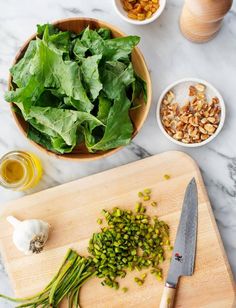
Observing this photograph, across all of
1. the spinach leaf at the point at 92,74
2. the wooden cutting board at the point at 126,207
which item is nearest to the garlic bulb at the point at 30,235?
the wooden cutting board at the point at 126,207

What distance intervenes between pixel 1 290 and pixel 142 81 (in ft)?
2.43

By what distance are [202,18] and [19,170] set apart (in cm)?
65

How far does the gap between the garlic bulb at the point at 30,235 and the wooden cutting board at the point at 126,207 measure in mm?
47

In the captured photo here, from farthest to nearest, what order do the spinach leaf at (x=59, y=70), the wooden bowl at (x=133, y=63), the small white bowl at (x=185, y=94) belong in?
the small white bowl at (x=185, y=94) → the wooden bowl at (x=133, y=63) → the spinach leaf at (x=59, y=70)

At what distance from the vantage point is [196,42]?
1470 millimetres

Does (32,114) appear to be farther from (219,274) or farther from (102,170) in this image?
(219,274)

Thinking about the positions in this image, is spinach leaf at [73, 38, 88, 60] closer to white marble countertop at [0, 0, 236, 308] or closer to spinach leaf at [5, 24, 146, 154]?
spinach leaf at [5, 24, 146, 154]

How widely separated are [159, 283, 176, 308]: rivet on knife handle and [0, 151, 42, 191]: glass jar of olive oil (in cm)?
49

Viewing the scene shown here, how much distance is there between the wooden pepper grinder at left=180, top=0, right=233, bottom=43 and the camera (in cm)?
124

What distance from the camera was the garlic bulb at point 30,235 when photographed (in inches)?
55.6

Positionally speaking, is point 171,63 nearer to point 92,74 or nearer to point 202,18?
point 202,18

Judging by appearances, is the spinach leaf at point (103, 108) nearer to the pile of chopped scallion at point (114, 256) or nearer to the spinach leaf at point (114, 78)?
the spinach leaf at point (114, 78)

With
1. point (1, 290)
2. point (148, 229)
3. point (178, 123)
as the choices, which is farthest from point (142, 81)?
point (1, 290)

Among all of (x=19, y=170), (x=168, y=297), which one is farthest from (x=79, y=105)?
(x=168, y=297)
